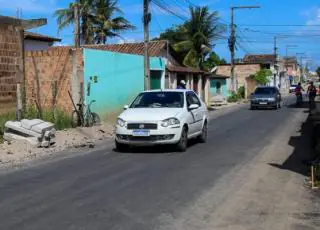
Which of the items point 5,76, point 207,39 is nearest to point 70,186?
point 5,76

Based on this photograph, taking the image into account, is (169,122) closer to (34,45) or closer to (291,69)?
(34,45)

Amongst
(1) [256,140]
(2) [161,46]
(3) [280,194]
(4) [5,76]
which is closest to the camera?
(3) [280,194]

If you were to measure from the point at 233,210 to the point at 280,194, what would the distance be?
1.54 meters

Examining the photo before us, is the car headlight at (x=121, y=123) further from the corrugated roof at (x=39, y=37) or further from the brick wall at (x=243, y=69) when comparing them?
the brick wall at (x=243, y=69)

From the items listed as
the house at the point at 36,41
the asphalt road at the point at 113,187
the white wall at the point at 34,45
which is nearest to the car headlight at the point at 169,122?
the asphalt road at the point at 113,187

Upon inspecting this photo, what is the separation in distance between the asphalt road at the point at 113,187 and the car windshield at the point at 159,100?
1242 mm

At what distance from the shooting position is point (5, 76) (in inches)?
802

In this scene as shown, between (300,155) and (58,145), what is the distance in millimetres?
7107

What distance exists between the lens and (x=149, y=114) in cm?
1448

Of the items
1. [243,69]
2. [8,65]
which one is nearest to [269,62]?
[243,69]

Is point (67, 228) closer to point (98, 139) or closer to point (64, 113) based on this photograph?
point (98, 139)

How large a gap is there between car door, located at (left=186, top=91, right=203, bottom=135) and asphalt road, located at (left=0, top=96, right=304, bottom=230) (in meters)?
0.72

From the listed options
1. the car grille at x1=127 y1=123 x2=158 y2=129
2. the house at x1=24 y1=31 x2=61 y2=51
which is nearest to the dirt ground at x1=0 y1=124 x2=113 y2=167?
the car grille at x1=127 y1=123 x2=158 y2=129

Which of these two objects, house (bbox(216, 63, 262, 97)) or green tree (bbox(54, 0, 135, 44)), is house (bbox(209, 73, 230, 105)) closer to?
green tree (bbox(54, 0, 135, 44))
